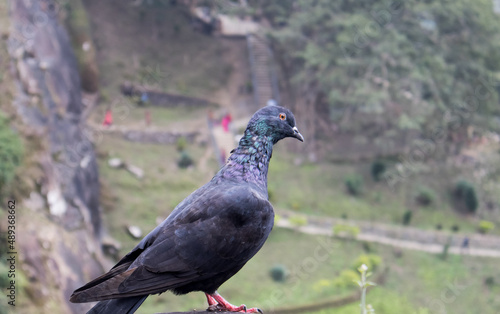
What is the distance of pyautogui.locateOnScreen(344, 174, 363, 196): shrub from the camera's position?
30.6 metres

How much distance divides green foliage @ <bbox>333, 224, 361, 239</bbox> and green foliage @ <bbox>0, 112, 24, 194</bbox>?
14.4 metres

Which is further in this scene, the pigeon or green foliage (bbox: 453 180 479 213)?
green foliage (bbox: 453 180 479 213)

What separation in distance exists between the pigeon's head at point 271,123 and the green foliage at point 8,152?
445 inches

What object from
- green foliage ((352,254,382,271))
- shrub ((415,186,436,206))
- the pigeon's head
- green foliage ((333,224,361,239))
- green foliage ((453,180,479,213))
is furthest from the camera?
green foliage ((453,180,479,213))

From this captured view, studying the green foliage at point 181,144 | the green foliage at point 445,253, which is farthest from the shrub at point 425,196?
the green foliage at point 181,144

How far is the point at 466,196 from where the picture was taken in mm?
31828

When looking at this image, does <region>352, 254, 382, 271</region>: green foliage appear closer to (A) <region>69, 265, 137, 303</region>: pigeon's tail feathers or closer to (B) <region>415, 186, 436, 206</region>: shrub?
(B) <region>415, 186, 436, 206</region>: shrub

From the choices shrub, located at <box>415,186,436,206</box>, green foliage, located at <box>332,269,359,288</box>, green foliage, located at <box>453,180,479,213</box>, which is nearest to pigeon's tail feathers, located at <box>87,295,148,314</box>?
green foliage, located at <box>332,269,359,288</box>

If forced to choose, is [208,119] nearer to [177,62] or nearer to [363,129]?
[177,62]

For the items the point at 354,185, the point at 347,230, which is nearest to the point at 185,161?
the point at 347,230

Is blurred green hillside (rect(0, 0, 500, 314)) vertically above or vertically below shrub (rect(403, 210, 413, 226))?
above

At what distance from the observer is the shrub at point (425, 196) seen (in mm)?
30984

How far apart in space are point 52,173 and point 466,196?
21.5 meters

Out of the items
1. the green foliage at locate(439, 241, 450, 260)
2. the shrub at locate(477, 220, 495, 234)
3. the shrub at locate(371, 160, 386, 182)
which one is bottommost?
the green foliage at locate(439, 241, 450, 260)
